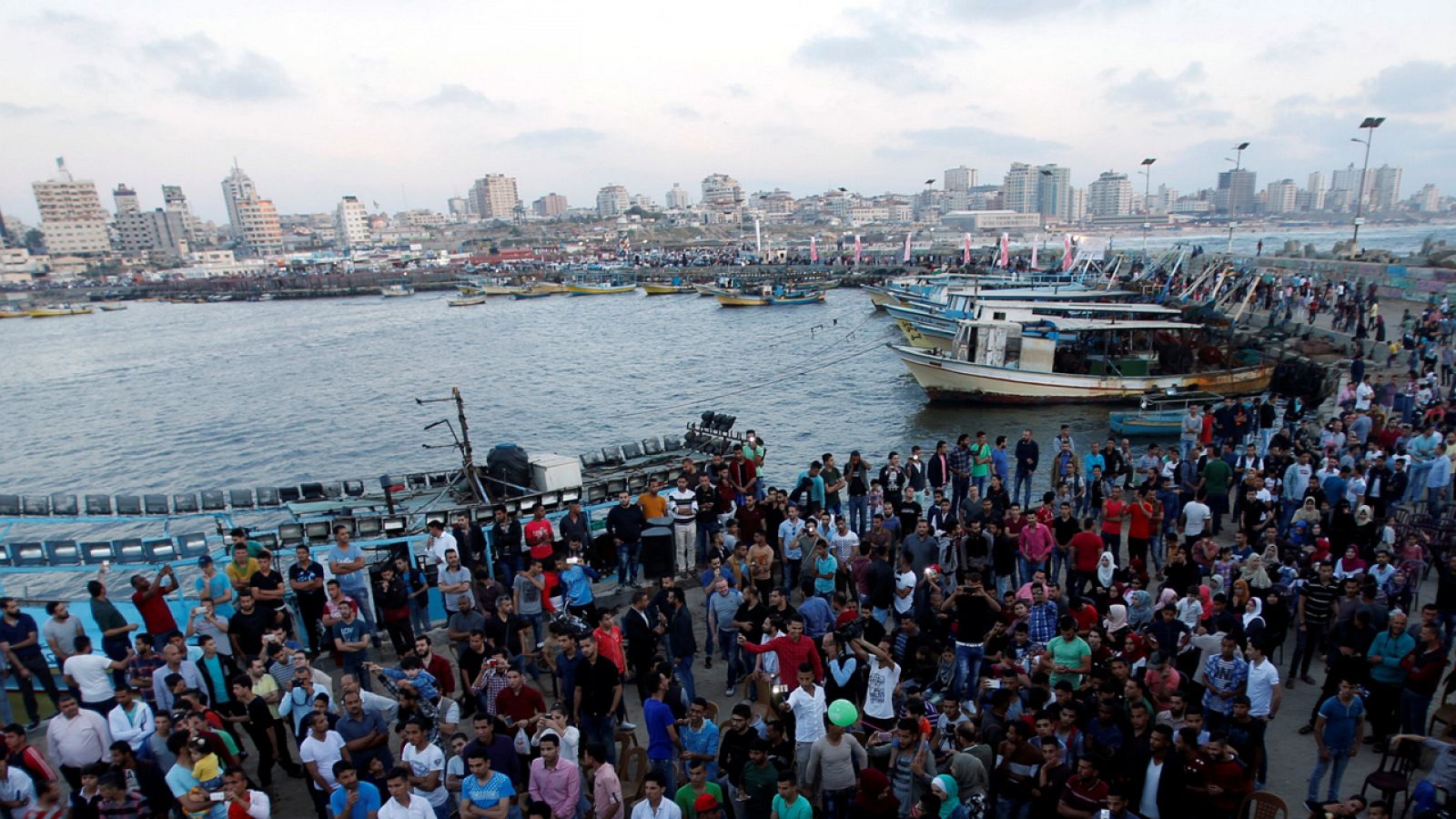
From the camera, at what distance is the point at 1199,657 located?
23.3 ft

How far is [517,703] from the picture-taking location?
249 inches

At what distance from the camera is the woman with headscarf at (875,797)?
17.4 feet

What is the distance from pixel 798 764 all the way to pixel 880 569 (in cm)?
254

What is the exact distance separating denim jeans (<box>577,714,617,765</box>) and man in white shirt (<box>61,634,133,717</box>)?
4.25 m

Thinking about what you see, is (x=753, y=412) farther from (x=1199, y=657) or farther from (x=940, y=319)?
(x=1199, y=657)

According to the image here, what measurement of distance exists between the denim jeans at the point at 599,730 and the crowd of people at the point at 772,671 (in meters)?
0.05

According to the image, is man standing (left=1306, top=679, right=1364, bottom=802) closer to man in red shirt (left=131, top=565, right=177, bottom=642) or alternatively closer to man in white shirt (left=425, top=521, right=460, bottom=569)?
man in white shirt (left=425, top=521, right=460, bottom=569)

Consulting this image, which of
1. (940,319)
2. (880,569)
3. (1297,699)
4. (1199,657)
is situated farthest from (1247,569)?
(940,319)

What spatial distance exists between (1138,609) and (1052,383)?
21901 millimetres

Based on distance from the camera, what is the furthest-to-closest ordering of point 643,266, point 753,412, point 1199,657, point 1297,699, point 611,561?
point 643,266, point 753,412, point 611,561, point 1297,699, point 1199,657

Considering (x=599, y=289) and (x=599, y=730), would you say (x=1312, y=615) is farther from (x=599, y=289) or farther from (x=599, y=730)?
(x=599, y=289)

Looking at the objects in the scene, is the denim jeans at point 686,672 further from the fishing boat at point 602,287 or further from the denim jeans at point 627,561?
the fishing boat at point 602,287

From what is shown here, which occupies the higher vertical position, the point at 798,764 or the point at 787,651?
the point at 787,651

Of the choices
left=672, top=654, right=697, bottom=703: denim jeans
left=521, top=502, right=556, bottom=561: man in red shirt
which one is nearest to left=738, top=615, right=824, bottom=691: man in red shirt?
left=672, top=654, right=697, bottom=703: denim jeans
